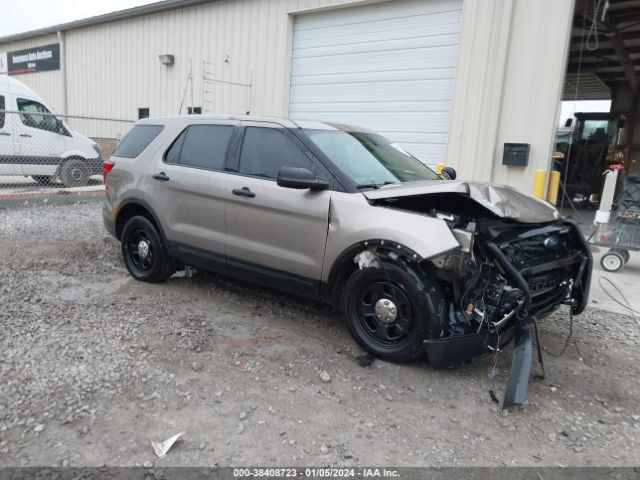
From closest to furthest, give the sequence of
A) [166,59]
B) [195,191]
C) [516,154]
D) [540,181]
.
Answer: [195,191]
[540,181]
[516,154]
[166,59]

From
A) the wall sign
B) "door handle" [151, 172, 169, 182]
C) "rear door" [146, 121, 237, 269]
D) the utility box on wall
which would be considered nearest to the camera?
"rear door" [146, 121, 237, 269]

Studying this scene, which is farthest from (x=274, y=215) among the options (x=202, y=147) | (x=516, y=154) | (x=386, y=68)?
(x=386, y=68)

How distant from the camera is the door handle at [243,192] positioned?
4.24m

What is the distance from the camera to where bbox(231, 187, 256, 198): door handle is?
4.24 meters

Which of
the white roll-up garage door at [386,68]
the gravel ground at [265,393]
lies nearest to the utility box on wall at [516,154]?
the white roll-up garage door at [386,68]

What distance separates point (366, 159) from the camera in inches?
171

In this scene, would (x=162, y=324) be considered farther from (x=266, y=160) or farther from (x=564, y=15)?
(x=564, y=15)

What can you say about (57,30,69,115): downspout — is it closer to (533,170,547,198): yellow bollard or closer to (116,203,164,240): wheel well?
(116,203,164,240): wheel well

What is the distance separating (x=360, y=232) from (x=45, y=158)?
34.1 feet

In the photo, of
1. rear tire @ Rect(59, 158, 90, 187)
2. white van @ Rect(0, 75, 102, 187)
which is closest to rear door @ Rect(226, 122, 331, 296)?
white van @ Rect(0, 75, 102, 187)

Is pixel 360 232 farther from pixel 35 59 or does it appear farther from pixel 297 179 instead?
pixel 35 59

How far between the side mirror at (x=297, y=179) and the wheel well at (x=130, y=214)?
1879 millimetres

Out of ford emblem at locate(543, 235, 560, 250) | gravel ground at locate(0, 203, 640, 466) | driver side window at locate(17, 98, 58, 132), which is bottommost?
gravel ground at locate(0, 203, 640, 466)

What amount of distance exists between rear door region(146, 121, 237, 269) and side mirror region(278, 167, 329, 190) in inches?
35.1
